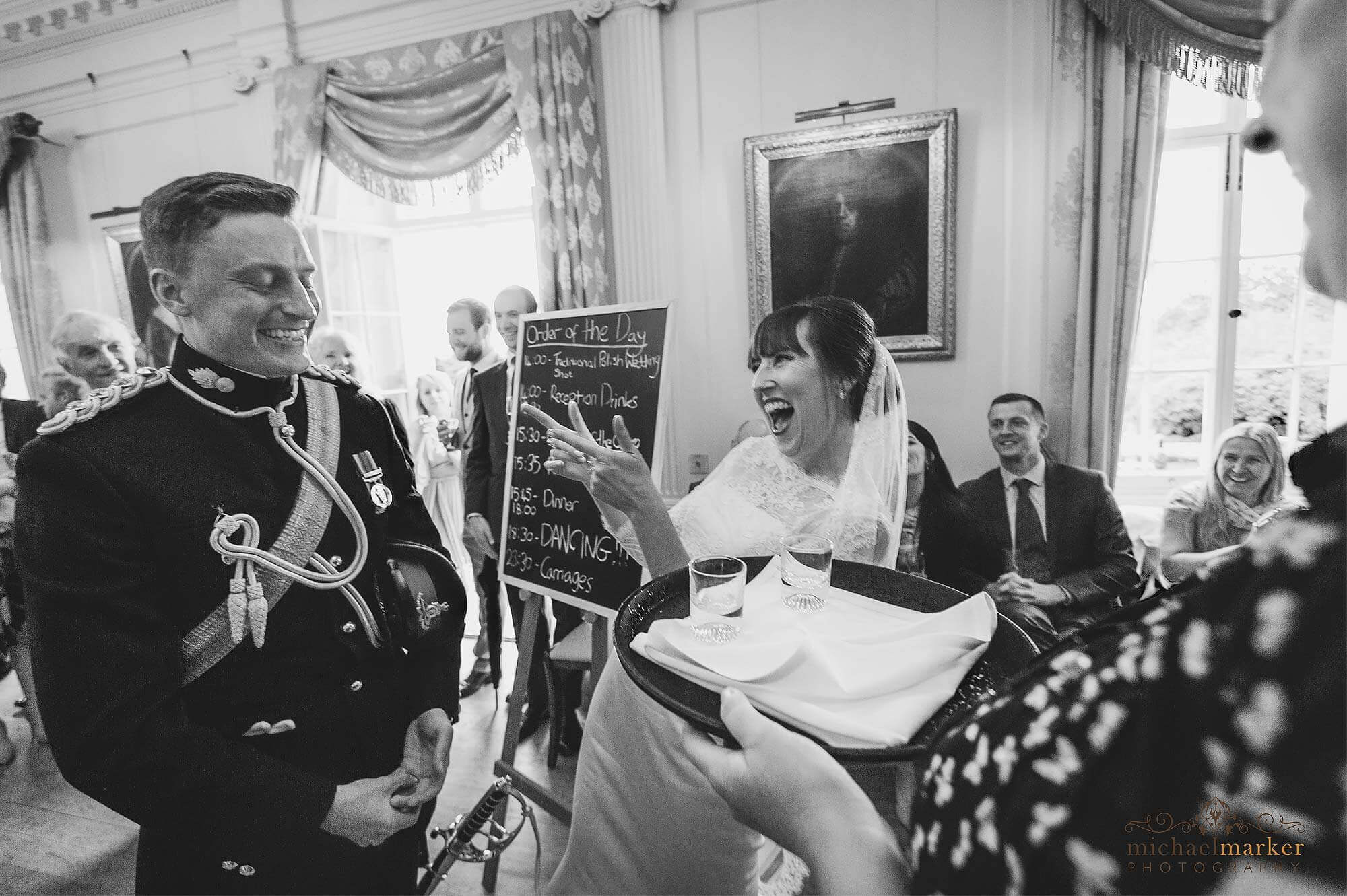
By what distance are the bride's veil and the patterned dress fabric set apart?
1.23 meters

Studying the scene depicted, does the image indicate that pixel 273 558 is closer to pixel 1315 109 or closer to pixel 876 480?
pixel 1315 109

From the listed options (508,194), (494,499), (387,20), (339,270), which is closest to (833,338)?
(494,499)

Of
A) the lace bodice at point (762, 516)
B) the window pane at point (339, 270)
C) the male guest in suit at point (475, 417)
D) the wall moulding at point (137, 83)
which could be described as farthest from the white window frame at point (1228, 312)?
the wall moulding at point (137, 83)

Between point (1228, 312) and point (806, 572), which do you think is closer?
point (806, 572)

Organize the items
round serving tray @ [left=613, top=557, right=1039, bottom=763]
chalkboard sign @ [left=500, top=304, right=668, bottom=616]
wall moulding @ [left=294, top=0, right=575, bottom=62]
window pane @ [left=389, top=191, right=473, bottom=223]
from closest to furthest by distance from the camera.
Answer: round serving tray @ [left=613, top=557, right=1039, bottom=763] → chalkboard sign @ [left=500, top=304, right=668, bottom=616] → wall moulding @ [left=294, top=0, right=575, bottom=62] → window pane @ [left=389, top=191, right=473, bottom=223]

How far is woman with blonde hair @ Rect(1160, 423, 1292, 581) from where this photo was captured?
2.45 meters

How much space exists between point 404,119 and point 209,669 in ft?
11.7

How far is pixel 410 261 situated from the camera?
5426 mm

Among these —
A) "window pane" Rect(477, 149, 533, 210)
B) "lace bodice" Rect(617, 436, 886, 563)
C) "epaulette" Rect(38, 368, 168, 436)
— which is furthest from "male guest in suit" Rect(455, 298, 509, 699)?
"epaulette" Rect(38, 368, 168, 436)

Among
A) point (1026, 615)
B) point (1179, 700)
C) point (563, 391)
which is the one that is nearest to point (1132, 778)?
point (1179, 700)

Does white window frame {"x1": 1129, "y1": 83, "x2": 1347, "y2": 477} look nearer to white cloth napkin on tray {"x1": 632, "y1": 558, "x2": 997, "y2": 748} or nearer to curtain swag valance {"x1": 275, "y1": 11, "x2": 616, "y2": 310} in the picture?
curtain swag valance {"x1": 275, "y1": 11, "x2": 616, "y2": 310}

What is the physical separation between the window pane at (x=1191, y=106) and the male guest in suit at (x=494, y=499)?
11.4ft

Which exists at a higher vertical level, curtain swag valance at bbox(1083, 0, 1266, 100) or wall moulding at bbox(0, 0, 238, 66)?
wall moulding at bbox(0, 0, 238, 66)

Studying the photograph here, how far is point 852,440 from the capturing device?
183 centimetres
